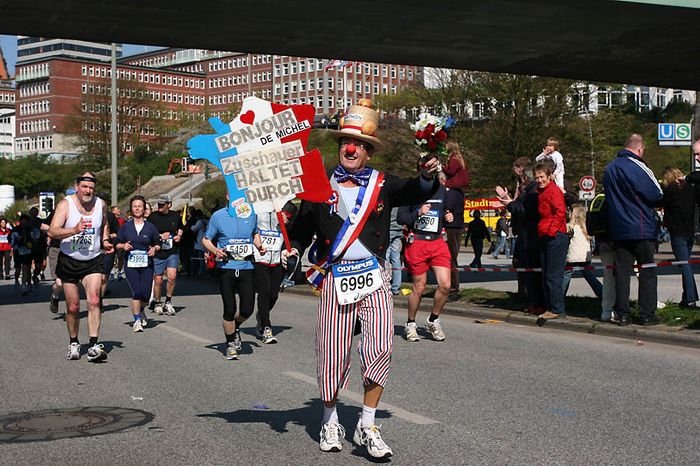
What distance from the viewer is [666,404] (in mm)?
8570

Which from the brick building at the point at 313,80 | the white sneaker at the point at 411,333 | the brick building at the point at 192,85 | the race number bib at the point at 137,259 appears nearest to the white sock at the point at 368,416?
the white sneaker at the point at 411,333

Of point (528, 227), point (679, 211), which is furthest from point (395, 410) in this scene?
point (679, 211)

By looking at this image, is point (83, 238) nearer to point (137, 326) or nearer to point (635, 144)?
point (137, 326)

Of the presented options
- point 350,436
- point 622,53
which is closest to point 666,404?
point 350,436

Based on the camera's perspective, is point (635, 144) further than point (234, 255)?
Yes

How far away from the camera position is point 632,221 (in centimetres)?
1343

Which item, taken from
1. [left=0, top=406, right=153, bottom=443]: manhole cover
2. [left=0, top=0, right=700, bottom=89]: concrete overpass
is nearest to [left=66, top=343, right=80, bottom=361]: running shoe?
[left=0, top=406, right=153, bottom=443]: manhole cover

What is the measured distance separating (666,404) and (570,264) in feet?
23.4

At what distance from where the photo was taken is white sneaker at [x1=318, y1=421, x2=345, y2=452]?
22.5 ft

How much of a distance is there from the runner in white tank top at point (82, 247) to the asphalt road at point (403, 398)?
54 cm

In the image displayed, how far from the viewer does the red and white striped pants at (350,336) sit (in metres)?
6.83

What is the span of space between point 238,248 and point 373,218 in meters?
5.82

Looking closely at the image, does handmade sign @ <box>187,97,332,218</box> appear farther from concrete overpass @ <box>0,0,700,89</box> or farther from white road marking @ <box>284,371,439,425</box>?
concrete overpass @ <box>0,0,700,89</box>

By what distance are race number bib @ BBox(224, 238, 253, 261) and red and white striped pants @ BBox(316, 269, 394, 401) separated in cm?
564
